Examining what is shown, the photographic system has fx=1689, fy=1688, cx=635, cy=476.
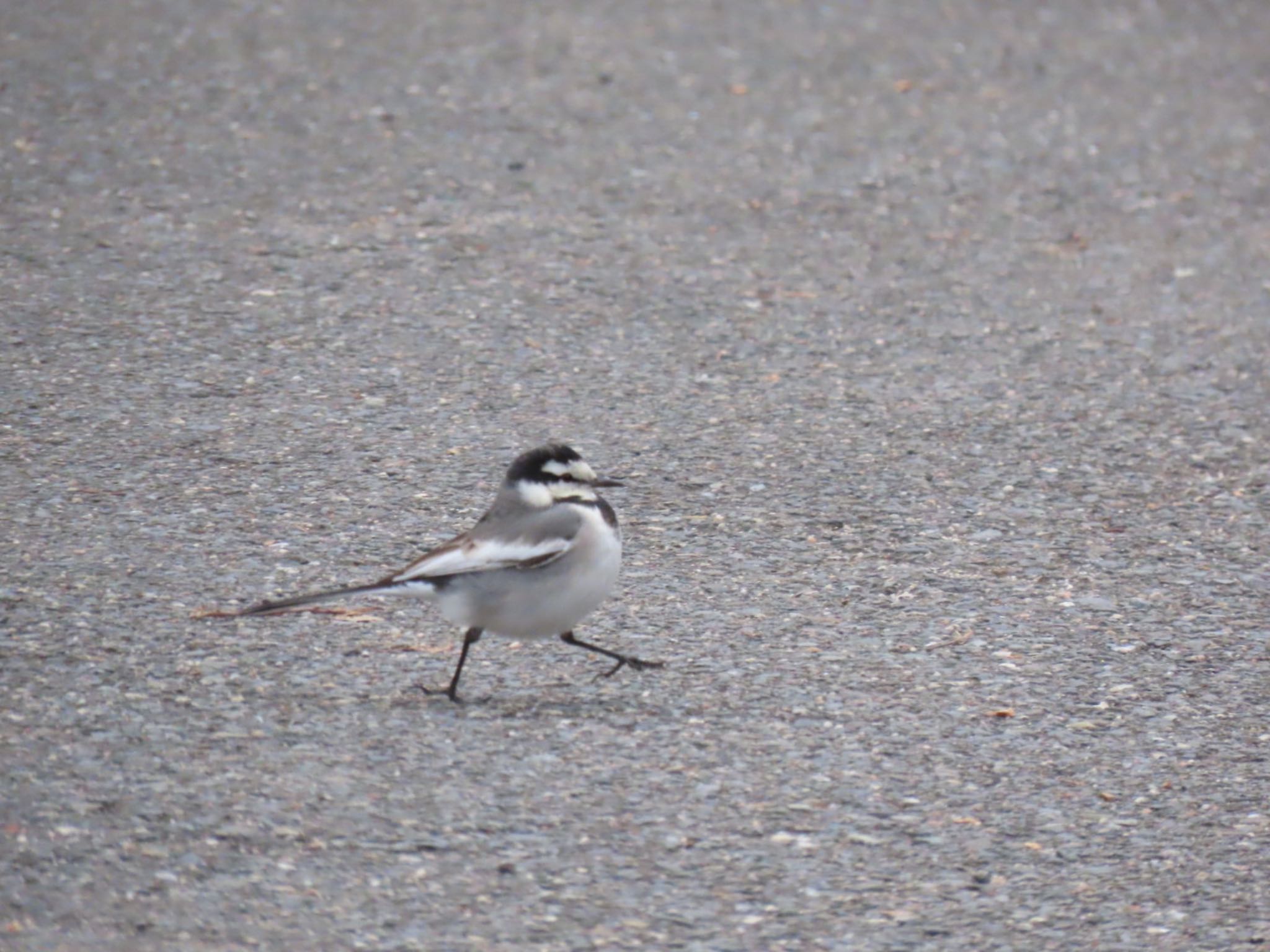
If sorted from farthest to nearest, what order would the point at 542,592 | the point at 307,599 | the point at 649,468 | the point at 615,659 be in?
the point at 649,468, the point at 615,659, the point at 542,592, the point at 307,599

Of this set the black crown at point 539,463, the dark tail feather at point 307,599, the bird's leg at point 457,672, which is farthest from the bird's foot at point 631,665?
the dark tail feather at point 307,599

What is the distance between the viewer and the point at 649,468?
6520 mm

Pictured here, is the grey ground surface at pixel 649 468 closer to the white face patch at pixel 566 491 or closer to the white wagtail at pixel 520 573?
the white wagtail at pixel 520 573

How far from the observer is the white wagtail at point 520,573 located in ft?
15.7

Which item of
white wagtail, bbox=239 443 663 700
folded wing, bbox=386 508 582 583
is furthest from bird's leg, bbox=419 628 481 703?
folded wing, bbox=386 508 582 583

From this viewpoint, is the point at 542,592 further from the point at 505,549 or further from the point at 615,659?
the point at 615,659

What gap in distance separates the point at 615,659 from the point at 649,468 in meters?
1.49

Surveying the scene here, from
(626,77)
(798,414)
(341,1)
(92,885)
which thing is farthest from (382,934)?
(341,1)

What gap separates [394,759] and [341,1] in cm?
876

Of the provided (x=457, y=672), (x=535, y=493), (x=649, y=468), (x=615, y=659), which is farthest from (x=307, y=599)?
(x=649, y=468)

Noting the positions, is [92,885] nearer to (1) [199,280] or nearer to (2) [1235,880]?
(2) [1235,880]

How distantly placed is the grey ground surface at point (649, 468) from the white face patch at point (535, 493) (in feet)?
1.75

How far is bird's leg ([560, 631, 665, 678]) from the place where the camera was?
504cm

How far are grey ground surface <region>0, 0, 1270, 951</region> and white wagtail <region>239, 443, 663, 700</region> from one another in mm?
250
